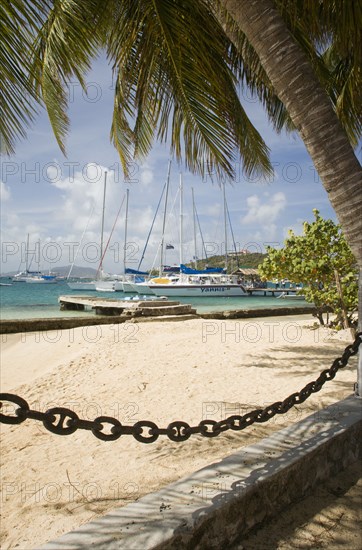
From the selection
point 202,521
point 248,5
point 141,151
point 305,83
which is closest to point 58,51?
point 141,151

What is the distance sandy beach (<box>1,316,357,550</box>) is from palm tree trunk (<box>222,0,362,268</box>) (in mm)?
2484

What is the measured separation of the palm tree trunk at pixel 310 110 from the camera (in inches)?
140

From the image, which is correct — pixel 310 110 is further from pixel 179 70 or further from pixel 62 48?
pixel 62 48

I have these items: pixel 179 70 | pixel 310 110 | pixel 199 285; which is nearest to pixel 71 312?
pixel 199 285

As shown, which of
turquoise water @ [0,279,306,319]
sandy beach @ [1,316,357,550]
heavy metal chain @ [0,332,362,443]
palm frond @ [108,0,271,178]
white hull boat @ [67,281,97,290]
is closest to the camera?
heavy metal chain @ [0,332,362,443]

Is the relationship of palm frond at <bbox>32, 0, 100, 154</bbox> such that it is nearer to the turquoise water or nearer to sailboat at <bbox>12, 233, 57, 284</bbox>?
the turquoise water

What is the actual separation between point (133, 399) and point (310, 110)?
466 centimetres

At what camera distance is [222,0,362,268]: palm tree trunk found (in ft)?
11.7

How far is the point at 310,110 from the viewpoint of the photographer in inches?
145

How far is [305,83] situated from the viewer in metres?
3.69

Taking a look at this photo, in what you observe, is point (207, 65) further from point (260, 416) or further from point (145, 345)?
point (145, 345)

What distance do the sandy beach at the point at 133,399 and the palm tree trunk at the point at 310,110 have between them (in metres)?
2.48

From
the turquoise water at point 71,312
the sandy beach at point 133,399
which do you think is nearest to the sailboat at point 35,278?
the turquoise water at point 71,312

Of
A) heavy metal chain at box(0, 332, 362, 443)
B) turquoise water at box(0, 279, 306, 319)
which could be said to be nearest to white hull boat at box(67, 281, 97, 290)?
turquoise water at box(0, 279, 306, 319)
